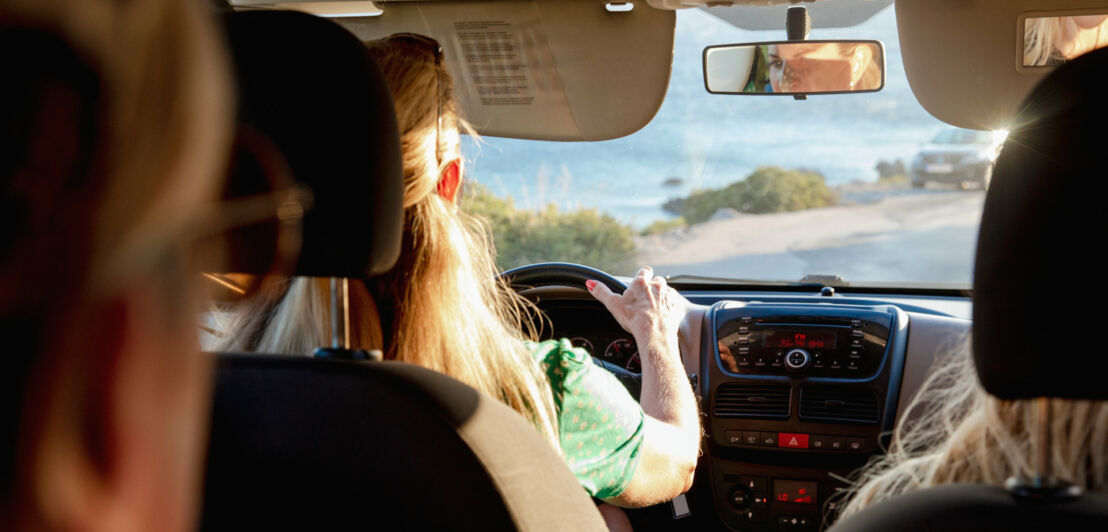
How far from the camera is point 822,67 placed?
3777 millimetres

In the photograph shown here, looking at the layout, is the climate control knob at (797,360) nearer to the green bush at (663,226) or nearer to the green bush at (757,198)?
the green bush at (663,226)

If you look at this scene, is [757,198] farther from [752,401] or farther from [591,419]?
[591,419]

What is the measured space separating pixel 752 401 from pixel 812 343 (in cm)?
33

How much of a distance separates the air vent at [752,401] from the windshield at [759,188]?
665 cm

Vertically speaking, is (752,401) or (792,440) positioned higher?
(752,401)

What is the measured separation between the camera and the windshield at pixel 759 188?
13008 mm

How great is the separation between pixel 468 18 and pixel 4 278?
3474 mm

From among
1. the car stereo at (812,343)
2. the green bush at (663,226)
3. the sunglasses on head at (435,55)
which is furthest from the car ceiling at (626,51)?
the green bush at (663,226)

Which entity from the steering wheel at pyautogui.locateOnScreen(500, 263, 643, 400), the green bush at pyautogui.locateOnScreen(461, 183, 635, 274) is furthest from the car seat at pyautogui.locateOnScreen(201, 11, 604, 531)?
the green bush at pyautogui.locateOnScreen(461, 183, 635, 274)

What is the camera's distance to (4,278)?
0.56 metres

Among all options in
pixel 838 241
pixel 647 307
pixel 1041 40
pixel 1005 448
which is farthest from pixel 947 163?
pixel 1005 448

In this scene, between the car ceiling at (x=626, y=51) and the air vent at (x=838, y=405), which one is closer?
the car ceiling at (x=626, y=51)

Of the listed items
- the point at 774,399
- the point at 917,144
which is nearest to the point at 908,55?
the point at 774,399

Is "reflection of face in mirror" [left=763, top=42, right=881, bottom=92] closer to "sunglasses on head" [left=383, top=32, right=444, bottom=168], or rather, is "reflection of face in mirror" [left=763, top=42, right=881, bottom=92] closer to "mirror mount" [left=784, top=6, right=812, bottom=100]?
"mirror mount" [left=784, top=6, right=812, bottom=100]
